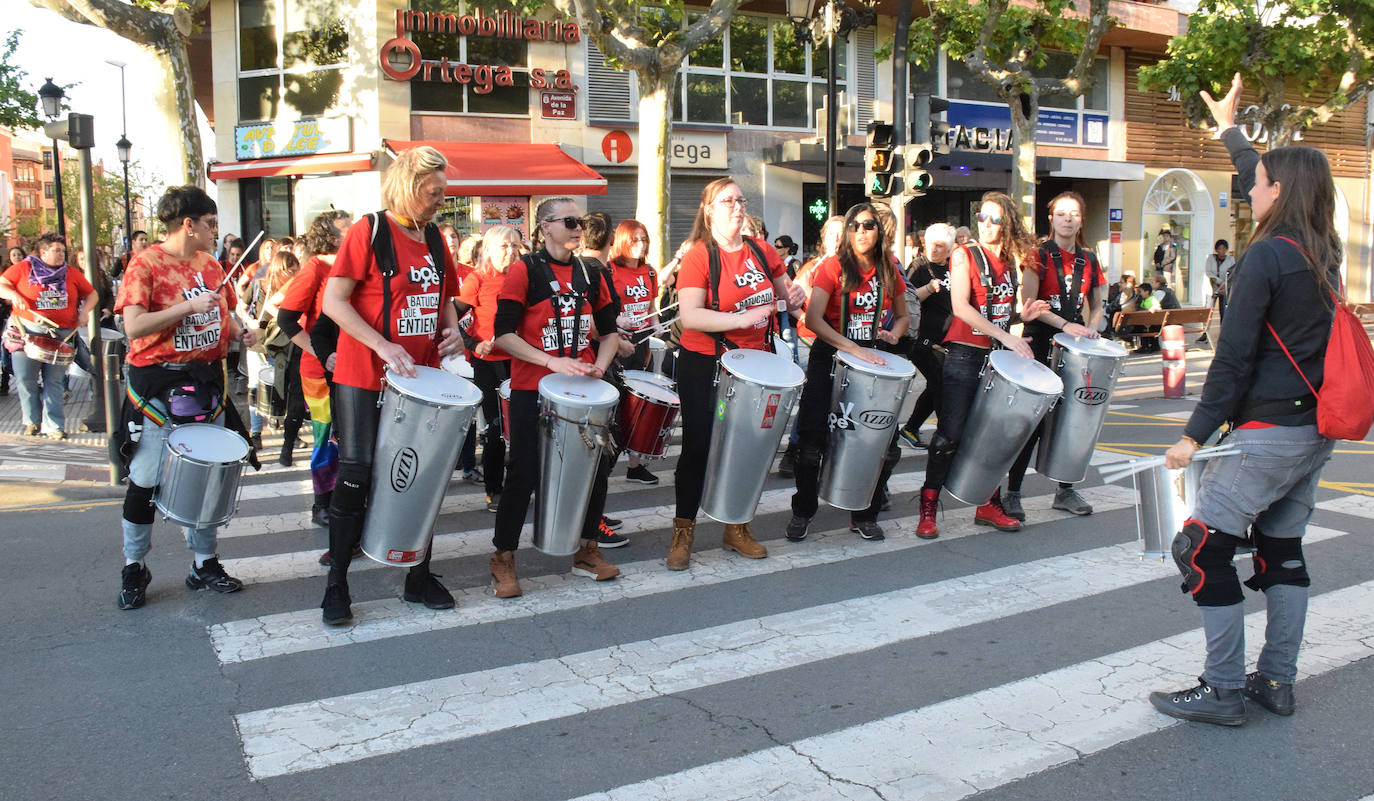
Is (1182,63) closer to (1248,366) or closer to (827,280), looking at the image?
(827,280)

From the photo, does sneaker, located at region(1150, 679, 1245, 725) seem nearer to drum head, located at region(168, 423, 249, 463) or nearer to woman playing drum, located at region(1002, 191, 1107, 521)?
woman playing drum, located at region(1002, 191, 1107, 521)

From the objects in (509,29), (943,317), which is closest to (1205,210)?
(509,29)

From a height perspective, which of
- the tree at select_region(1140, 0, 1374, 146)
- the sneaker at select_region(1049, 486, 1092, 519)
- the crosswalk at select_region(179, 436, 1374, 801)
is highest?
the tree at select_region(1140, 0, 1374, 146)

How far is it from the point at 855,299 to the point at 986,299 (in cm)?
77

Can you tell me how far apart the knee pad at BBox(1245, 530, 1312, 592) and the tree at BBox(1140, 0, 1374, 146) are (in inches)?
830

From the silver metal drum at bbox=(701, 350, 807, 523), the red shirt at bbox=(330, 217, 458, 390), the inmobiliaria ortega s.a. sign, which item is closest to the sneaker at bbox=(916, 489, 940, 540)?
the silver metal drum at bbox=(701, 350, 807, 523)

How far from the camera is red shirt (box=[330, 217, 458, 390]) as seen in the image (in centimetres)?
477

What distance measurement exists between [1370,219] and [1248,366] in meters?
37.1

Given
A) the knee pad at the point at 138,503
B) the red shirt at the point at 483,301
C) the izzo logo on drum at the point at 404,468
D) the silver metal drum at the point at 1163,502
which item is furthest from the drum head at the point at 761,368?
the knee pad at the point at 138,503

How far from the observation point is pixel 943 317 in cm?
754

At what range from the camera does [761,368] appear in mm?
5629

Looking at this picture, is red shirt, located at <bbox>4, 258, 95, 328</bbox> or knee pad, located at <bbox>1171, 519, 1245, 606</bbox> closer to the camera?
knee pad, located at <bbox>1171, 519, 1245, 606</bbox>

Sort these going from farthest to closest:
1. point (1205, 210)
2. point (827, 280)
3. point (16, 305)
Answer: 1. point (1205, 210)
2. point (16, 305)
3. point (827, 280)

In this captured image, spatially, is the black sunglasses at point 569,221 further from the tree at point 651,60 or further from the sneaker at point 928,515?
the tree at point 651,60
